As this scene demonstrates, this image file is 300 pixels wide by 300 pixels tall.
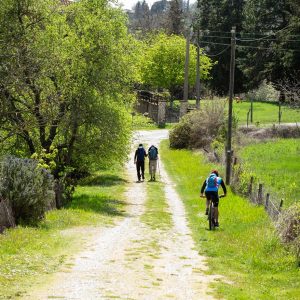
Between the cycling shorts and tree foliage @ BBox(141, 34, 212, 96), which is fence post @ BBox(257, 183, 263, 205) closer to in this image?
the cycling shorts

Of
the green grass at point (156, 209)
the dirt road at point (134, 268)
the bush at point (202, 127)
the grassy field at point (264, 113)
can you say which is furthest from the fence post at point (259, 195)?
the grassy field at point (264, 113)

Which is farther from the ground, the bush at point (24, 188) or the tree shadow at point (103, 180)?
the bush at point (24, 188)

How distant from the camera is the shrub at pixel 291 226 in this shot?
13.0 m

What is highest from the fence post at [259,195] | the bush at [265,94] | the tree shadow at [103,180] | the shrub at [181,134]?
the bush at [265,94]

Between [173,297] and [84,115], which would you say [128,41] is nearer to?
[84,115]

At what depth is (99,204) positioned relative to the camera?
22281mm

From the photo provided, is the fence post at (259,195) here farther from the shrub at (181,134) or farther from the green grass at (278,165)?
the shrub at (181,134)

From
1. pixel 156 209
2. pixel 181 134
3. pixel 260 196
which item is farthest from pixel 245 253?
pixel 181 134

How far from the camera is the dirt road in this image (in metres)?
9.69

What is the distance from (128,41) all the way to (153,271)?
14.2 m

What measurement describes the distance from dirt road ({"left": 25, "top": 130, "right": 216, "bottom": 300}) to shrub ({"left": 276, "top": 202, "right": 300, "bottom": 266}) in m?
1.98

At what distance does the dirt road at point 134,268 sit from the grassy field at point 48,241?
0.40 metres

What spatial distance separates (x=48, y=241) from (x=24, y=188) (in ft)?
7.47

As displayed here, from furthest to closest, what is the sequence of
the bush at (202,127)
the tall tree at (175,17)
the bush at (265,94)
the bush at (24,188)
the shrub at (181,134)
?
1. the tall tree at (175,17)
2. the bush at (265,94)
3. the shrub at (181,134)
4. the bush at (202,127)
5. the bush at (24,188)
